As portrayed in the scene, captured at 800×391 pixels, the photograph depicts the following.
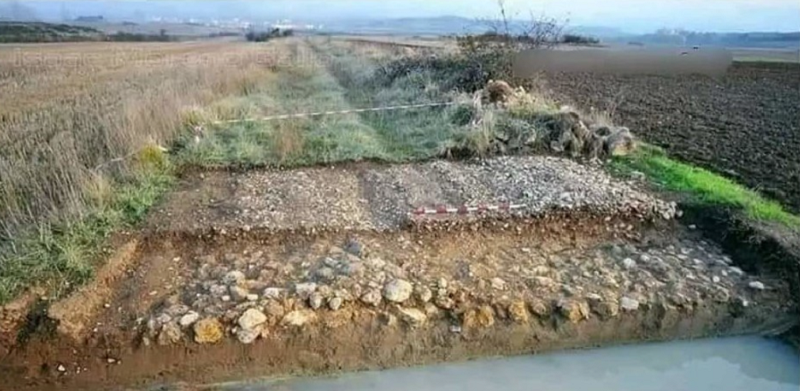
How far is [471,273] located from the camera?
5668 mm

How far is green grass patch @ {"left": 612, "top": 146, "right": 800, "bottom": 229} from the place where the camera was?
6.75m

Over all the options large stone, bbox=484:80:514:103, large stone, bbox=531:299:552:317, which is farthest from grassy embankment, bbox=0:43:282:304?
large stone, bbox=484:80:514:103

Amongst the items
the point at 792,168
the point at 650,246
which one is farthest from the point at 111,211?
the point at 792,168

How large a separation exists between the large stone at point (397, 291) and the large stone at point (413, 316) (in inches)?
3.9

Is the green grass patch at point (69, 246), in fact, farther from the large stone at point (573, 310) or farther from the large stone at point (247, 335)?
the large stone at point (573, 310)

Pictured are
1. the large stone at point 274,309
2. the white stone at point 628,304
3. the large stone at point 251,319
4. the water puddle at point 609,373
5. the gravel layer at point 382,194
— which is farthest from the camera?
the gravel layer at point 382,194

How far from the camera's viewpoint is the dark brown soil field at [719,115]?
30.3ft

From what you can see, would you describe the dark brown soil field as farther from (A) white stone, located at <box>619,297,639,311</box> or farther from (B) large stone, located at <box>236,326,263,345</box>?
(B) large stone, located at <box>236,326,263,345</box>

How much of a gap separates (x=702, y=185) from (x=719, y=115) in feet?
24.8

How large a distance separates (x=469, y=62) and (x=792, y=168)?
22.4ft

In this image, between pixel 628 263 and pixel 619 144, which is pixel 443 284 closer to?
pixel 628 263

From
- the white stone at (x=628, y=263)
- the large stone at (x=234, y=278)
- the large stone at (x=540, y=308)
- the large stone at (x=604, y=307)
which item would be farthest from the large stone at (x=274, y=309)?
the white stone at (x=628, y=263)

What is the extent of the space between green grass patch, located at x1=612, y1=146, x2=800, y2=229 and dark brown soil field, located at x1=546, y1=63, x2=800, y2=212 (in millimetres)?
431

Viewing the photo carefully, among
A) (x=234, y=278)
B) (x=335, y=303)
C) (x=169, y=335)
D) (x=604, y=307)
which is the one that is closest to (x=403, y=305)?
(x=335, y=303)
